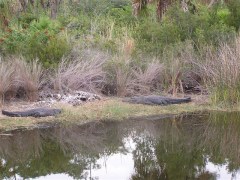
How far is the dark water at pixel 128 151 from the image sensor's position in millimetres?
6012

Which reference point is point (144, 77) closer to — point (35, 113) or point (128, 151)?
point (35, 113)

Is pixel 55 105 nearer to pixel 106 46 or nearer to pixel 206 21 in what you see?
pixel 106 46

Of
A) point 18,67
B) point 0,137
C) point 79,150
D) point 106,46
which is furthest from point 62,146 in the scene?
point 106,46

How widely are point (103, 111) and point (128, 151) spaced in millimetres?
2108

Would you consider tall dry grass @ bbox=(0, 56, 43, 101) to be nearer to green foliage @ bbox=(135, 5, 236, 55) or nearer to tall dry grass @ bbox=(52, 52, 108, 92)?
tall dry grass @ bbox=(52, 52, 108, 92)

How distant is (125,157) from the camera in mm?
6629

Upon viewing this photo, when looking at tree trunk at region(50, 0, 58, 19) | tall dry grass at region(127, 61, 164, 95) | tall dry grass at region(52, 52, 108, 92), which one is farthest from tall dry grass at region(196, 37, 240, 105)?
tree trunk at region(50, 0, 58, 19)

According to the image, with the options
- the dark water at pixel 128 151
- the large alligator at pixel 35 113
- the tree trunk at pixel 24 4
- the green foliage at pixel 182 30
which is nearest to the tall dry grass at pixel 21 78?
the large alligator at pixel 35 113

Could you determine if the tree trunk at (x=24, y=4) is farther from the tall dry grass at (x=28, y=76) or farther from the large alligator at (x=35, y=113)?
the large alligator at (x=35, y=113)

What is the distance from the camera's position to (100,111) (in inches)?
349

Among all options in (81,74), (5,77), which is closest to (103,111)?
(81,74)

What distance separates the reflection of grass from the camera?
8.15 meters

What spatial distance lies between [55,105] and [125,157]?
2992 mm

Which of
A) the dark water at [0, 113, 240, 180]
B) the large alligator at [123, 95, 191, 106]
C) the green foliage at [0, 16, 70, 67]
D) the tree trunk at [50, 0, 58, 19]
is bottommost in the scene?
the dark water at [0, 113, 240, 180]
